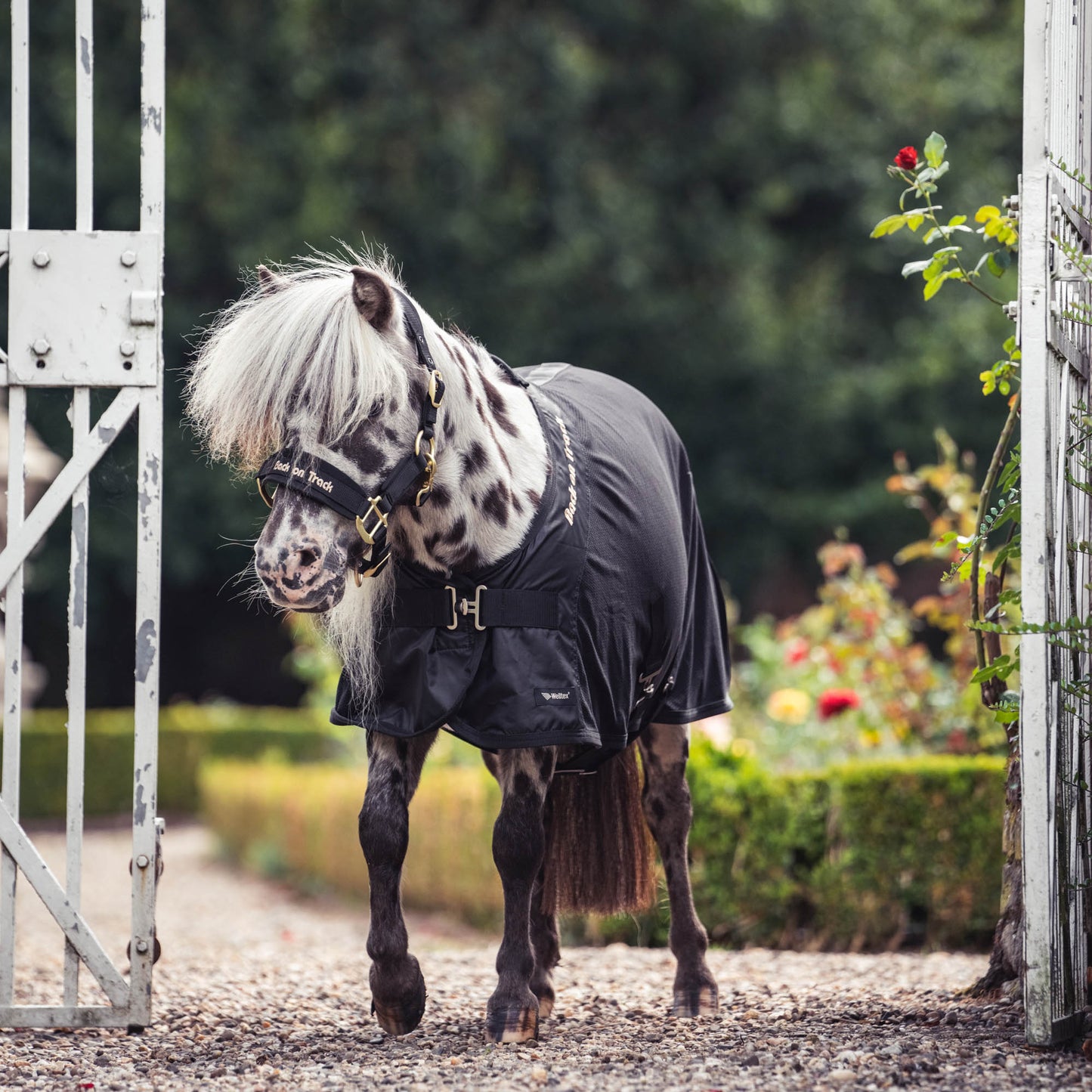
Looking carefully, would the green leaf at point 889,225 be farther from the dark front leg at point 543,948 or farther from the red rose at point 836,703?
the red rose at point 836,703

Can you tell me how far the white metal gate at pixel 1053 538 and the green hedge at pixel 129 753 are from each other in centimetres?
1275

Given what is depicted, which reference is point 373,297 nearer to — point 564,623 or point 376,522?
point 376,522

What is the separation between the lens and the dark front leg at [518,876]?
3605 millimetres

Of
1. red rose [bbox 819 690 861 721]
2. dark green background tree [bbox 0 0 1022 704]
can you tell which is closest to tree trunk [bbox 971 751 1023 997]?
red rose [bbox 819 690 861 721]

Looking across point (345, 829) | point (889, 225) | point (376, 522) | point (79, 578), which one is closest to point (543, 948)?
point (376, 522)

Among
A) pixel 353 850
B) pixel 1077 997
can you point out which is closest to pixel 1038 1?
pixel 1077 997

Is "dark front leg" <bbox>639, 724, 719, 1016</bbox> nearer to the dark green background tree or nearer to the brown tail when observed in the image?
the brown tail

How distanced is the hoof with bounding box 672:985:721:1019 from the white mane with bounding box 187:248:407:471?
6.62ft

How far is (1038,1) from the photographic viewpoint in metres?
3.47

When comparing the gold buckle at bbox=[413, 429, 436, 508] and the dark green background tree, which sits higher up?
the dark green background tree

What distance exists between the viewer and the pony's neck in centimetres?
360

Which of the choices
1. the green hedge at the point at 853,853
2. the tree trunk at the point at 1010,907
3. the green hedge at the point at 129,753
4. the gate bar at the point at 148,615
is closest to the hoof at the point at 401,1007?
the gate bar at the point at 148,615

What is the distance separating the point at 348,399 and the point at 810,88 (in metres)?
18.1

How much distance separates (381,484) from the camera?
3352mm
